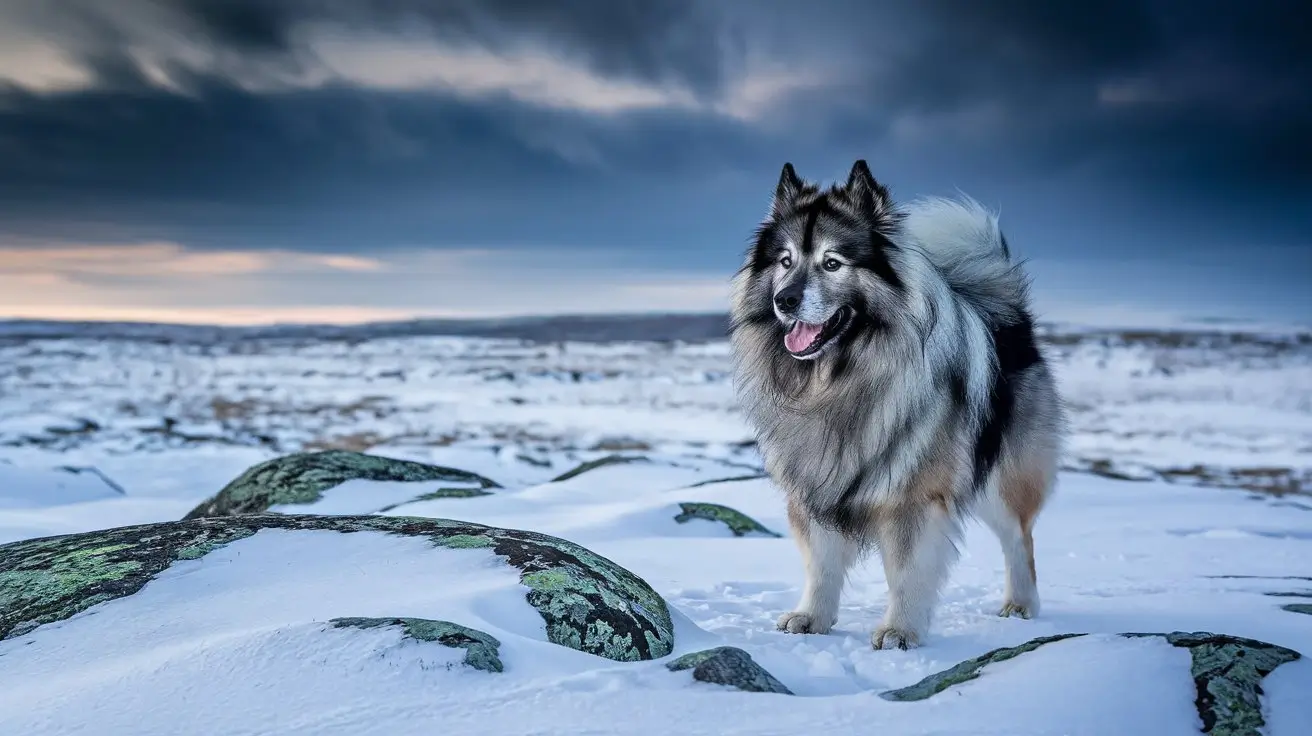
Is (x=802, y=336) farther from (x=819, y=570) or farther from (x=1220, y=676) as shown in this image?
(x=1220, y=676)

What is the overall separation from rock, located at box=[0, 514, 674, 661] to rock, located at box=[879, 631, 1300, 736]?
1.03 metres

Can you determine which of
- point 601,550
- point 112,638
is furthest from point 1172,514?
point 112,638

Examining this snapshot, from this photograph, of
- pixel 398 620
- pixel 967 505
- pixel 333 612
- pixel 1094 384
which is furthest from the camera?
pixel 1094 384

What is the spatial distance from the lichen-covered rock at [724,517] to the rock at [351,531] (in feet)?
11.3

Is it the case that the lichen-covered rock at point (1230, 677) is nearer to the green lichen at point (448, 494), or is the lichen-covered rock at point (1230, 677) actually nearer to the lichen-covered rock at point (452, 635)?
the lichen-covered rock at point (452, 635)

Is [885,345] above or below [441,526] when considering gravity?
above

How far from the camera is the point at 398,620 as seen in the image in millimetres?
3127

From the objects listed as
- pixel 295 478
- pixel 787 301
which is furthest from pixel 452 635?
pixel 295 478

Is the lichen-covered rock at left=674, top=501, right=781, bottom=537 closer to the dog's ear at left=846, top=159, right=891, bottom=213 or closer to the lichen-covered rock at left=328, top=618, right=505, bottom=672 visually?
the dog's ear at left=846, top=159, right=891, bottom=213

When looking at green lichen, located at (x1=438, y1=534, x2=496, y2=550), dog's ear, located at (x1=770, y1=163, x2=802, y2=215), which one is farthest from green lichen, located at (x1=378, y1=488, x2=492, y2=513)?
dog's ear, located at (x1=770, y1=163, x2=802, y2=215)

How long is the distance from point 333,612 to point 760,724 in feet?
5.19

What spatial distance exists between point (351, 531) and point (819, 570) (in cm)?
221

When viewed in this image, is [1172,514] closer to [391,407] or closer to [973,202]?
[973,202]

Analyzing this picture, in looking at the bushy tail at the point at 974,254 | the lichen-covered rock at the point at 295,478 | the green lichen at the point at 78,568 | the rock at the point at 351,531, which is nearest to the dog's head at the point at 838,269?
the bushy tail at the point at 974,254
